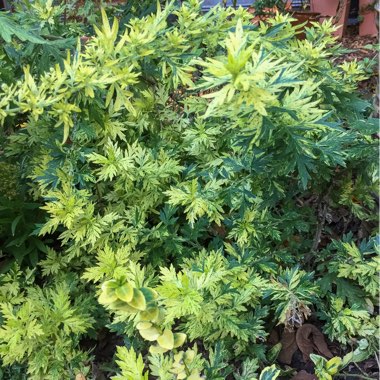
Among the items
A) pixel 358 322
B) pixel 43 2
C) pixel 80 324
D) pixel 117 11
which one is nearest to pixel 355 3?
pixel 117 11

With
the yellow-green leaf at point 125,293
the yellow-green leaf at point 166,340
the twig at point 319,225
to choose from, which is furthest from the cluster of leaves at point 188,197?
the yellow-green leaf at point 125,293

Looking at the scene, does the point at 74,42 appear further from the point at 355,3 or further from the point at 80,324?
the point at 355,3

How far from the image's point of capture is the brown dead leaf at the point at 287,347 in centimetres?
138

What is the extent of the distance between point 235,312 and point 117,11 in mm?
1194

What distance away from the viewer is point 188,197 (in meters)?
1.18

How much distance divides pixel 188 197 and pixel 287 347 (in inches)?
22.1

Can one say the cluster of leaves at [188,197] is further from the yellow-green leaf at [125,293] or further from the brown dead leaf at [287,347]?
the yellow-green leaf at [125,293]

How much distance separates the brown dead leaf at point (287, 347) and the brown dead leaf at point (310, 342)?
0.7 inches

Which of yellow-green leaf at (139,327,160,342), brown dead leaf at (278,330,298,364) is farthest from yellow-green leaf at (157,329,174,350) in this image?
brown dead leaf at (278,330,298,364)

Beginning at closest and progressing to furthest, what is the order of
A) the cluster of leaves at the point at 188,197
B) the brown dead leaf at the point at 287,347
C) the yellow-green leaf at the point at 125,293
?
the yellow-green leaf at the point at 125,293 < the cluster of leaves at the point at 188,197 < the brown dead leaf at the point at 287,347

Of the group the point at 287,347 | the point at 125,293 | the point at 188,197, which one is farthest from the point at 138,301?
the point at 287,347

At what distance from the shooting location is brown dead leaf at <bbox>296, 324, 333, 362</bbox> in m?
1.38

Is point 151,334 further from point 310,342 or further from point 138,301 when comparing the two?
point 310,342

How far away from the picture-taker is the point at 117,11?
1.77 meters
